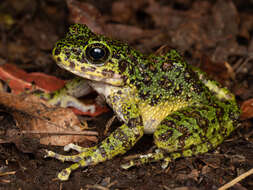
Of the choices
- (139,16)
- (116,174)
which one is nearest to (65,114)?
(116,174)

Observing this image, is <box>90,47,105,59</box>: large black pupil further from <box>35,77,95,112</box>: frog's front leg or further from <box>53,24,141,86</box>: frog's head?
<box>35,77,95,112</box>: frog's front leg

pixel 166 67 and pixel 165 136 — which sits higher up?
pixel 166 67

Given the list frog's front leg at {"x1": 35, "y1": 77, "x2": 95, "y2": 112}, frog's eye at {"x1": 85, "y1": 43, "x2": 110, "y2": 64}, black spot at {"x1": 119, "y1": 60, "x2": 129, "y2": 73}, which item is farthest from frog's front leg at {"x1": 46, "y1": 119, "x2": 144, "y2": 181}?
frog's front leg at {"x1": 35, "y1": 77, "x2": 95, "y2": 112}

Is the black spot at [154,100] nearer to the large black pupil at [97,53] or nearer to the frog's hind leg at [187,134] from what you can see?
the frog's hind leg at [187,134]

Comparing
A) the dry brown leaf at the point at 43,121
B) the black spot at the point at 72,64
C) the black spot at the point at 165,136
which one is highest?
the black spot at the point at 72,64

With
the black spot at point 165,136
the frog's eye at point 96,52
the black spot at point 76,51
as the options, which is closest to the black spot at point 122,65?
the frog's eye at point 96,52

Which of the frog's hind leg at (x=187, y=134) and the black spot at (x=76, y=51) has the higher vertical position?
the black spot at (x=76, y=51)

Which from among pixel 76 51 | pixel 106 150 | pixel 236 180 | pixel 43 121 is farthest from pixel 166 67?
pixel 43 121

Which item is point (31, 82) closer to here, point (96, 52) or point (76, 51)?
point (76, 51)
